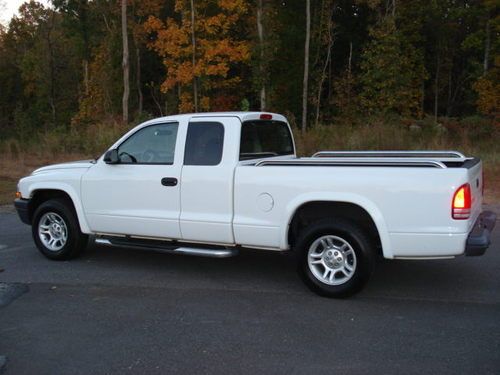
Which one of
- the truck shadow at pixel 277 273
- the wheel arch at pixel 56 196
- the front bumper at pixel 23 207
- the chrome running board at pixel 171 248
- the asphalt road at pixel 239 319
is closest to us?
the asphalt road at pixel 239 319

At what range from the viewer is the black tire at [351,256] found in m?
5.43

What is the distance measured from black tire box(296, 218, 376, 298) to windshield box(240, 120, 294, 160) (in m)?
1.23

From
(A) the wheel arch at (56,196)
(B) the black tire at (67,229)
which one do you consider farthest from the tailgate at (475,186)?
(B) the black tire at (67,229)

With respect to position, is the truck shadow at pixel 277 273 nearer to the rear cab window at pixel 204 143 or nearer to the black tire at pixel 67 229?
the black tire at pixel 67 229

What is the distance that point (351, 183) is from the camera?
5.40 metres

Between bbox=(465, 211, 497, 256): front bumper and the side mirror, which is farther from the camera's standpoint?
the side mirror

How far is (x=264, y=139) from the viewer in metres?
6.80

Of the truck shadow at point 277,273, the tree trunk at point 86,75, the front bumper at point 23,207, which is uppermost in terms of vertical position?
the tree trunk at point 86,75

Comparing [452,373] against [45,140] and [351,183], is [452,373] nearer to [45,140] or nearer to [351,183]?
[351,183]

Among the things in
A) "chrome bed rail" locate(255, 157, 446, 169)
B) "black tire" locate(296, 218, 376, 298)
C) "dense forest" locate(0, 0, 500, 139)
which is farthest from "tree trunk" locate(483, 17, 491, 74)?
"black tire" locate(296, 218, 376, 298)

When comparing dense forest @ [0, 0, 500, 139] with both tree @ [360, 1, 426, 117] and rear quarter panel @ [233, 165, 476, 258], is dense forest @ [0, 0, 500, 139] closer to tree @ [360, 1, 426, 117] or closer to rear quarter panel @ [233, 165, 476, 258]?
tree @ [360, 1, 426, 117]

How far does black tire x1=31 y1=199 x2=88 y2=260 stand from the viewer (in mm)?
7215

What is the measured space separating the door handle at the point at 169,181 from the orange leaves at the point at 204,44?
28063mm

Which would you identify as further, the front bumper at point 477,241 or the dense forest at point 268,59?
the dense forest at point 268,59
